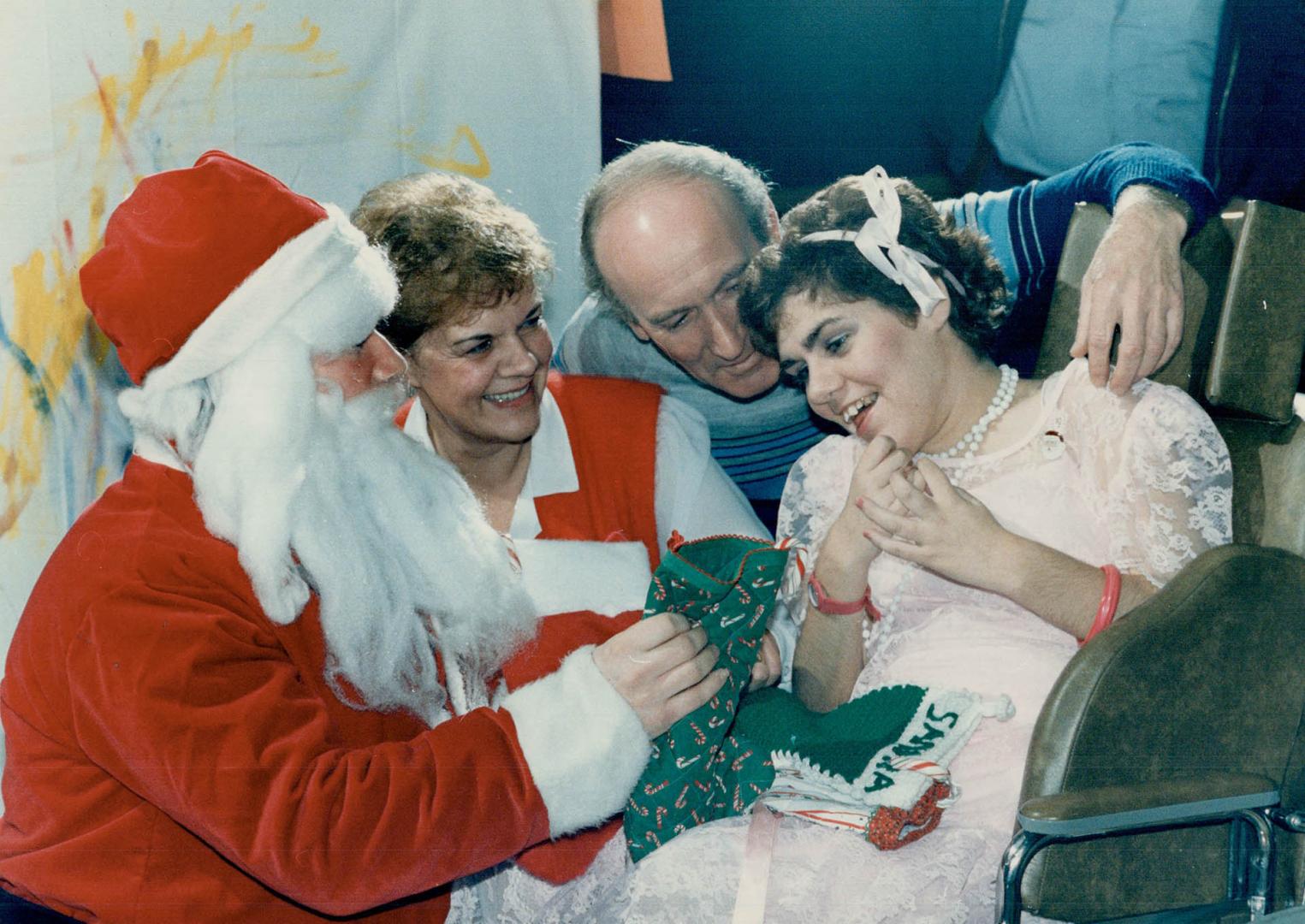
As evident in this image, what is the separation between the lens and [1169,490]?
1826 millimetres

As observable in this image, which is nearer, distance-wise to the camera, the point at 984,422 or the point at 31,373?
the point at 984,422

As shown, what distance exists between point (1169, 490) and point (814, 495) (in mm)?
683

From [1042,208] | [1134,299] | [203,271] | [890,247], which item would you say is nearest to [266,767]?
[203,271]

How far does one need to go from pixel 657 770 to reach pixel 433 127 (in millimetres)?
1990

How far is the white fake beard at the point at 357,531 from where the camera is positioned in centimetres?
173

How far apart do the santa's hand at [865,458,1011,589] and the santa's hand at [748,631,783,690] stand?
37cm

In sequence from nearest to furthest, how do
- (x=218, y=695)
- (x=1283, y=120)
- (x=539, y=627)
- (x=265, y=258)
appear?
(x=218, y=695) < (x=265, y=258) < (x=539, y=627) < (x=1283, y=120)

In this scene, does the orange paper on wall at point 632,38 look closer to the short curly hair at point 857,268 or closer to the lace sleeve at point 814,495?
the short curly hair at point 857,268

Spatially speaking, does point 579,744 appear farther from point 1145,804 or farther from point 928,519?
point 1145,804

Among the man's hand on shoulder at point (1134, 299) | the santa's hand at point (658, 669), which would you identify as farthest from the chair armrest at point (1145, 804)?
the man's hand on shoulder at point (1134, 299)

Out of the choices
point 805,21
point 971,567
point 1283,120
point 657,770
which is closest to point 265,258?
point 657,770

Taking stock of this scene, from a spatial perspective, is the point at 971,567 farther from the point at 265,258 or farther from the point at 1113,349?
the point at 265,258

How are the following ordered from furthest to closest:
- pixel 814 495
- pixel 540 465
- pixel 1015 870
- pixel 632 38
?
1. pixel 632 38
2. pixel 540 465
3. pixel 814 495
4. pixel 1015 870

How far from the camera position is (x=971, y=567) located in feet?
6.12
